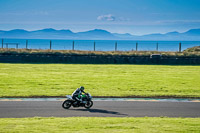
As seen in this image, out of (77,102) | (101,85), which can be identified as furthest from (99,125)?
(101,85)

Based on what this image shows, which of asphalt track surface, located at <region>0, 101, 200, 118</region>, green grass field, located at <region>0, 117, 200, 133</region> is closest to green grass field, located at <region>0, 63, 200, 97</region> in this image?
asphalt track surface, located at <region>0, 101, 200, 118</region>

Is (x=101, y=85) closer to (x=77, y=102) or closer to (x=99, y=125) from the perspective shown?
(x=77, y=102)

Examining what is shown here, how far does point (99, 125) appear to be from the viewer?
9.97m

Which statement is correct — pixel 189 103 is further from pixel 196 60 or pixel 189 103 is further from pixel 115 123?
pixel 196 60

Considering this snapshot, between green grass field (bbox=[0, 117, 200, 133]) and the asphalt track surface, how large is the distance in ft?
5.23

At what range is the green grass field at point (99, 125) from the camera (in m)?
9.34

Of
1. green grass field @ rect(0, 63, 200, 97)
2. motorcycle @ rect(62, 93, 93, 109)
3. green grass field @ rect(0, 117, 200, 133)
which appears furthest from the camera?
green grass field @ rect(0, 63, 200, 97)

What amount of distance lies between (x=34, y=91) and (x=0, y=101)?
310cm

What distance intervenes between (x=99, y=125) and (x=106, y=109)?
3.83m

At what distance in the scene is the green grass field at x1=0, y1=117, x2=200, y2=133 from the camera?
9.34 metres

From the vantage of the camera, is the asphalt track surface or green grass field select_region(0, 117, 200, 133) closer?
green grass field select_region(0, 117, 200, 133)

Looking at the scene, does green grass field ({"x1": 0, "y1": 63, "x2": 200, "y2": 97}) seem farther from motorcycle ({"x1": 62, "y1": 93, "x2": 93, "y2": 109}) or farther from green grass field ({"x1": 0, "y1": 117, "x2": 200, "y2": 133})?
green grass field ({"x1": 0, "y1": 117, "x2": 200, "y2": 133})

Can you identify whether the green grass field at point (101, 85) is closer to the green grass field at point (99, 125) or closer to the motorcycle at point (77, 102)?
the motorcycle at point (77, 102)

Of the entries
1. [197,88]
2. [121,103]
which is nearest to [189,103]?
[121,103]
